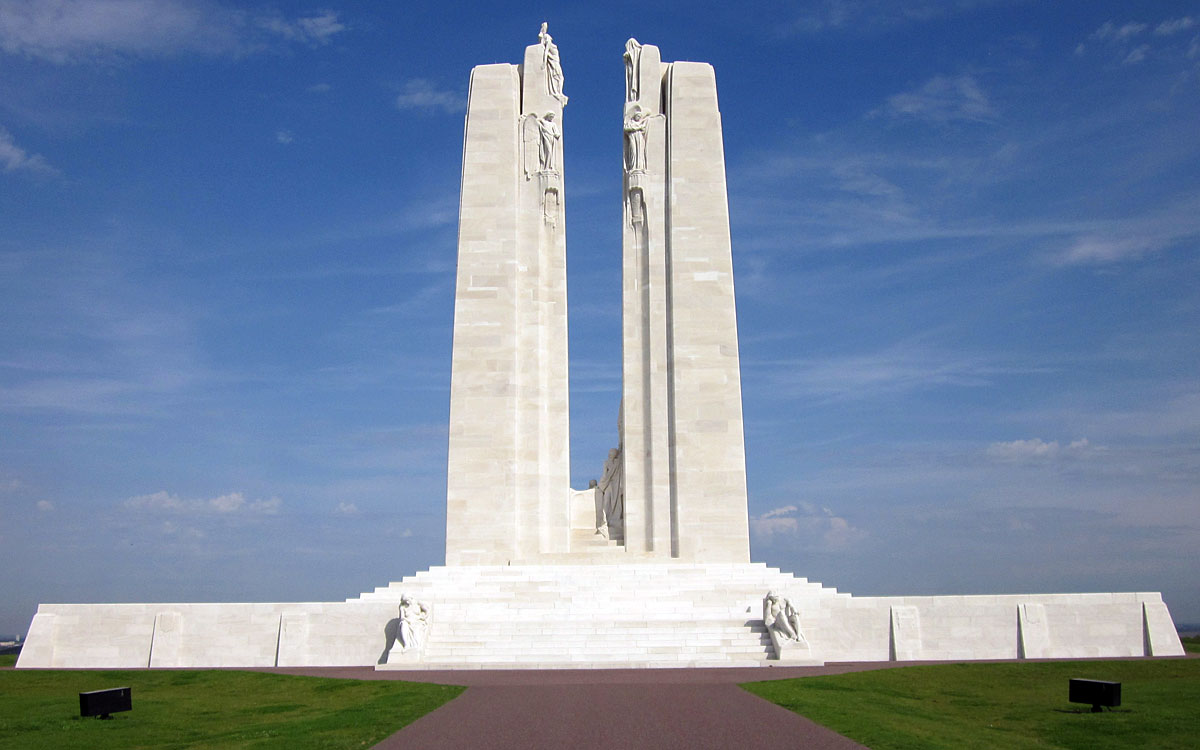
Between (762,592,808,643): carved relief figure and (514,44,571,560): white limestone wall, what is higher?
(514,44,571,560): white limestone wall

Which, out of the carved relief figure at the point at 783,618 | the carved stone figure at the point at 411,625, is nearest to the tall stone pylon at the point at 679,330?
the carved relief figure at the point at 783,618

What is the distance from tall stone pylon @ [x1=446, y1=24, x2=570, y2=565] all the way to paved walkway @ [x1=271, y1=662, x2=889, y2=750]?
9994 millimetres

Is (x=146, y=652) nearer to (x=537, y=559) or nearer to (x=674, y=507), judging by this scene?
(x=537, y=559)

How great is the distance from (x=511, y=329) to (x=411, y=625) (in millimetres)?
10132

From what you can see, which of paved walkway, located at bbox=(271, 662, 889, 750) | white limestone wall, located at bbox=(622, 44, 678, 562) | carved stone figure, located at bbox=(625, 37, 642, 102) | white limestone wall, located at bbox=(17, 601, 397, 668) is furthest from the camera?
carved stone figure, located at bbox=(625, 37, 642, 102)

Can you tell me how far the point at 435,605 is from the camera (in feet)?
71.3

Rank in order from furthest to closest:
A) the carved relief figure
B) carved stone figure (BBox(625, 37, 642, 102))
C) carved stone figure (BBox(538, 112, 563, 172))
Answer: carved stone figure (BBox(625, 37, 642, 102)) → carved stone figure (BBox(538, 112, 563, 172)) → the carved relief figure

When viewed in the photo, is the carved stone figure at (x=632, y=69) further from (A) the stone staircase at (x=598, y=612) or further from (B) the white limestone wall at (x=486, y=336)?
(A) the stone staircase at (x=598, y=612)

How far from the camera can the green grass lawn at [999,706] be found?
36.0ft

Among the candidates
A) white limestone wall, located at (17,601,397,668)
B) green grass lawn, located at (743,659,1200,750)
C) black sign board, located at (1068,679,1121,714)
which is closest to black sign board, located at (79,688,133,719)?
white limestone wall, located at (17,601,397,668)

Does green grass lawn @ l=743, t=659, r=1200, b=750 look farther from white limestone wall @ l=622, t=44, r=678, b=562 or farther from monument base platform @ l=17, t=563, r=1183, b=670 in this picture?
white limestone wall @ l=622, t=44, r=678, b=562

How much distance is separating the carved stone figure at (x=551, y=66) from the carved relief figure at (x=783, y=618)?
1671 centimetres

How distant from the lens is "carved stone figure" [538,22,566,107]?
30.3 metres

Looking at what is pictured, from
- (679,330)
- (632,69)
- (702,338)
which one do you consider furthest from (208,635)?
(632,69)
